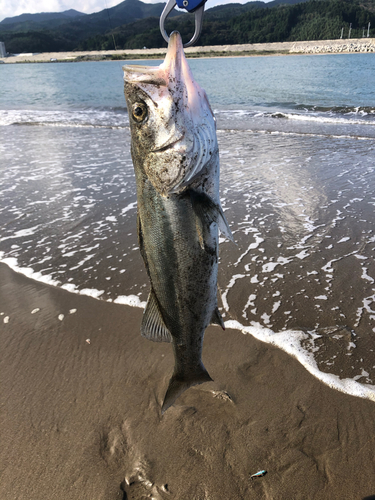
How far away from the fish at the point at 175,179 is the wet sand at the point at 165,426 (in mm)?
1339

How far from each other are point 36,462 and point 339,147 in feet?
42.2

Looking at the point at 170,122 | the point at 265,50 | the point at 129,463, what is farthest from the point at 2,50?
the point at 129,463

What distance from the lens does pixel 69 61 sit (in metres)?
131

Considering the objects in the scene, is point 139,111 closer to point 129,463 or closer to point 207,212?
point 207,212

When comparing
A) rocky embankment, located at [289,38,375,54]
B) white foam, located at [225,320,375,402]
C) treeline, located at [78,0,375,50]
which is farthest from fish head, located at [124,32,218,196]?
treeline, located at [78,0,375,50]

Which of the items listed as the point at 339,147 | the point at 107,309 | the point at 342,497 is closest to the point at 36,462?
the point at 107,309

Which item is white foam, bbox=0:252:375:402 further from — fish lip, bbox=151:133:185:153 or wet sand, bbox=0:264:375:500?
fish lip, bbox=151:133:185:153

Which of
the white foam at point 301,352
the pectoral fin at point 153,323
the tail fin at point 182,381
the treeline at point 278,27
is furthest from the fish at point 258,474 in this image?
the treeline at point 278,27

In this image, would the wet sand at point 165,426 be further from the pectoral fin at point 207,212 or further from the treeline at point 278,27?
the treeline at point 278,27

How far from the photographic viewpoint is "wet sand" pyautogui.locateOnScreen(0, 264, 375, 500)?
2.61 meters

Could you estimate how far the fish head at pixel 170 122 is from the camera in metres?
1.83

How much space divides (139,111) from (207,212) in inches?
25.5

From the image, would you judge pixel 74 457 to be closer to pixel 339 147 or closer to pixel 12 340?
pixel 12 340

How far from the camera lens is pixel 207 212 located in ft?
6.39
